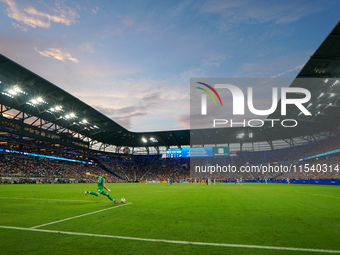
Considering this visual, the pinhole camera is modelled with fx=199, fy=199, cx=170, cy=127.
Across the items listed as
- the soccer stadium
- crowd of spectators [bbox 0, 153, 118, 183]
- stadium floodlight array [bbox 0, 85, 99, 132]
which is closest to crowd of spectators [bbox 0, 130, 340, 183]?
crowd of spectators [bbox 0, 153, 118, 183]

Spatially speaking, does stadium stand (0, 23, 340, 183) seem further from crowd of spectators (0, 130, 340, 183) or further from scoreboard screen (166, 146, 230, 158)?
scoreboard screen (166, 146, 230, 158)

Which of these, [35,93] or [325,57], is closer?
[325,57]

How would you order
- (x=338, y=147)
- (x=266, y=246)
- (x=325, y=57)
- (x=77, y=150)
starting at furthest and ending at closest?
(x=77, y=150)
(x=338, y=147)
(x=325, y=57)
(x=266, y=246)

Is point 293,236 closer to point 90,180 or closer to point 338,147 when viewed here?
point 338,147

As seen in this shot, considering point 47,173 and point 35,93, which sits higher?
point 35,93

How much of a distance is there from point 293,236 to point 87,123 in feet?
200

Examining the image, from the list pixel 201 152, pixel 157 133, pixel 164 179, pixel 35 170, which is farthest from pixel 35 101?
pixel 164 179

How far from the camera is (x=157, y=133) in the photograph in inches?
2953

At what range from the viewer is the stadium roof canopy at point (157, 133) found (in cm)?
2583

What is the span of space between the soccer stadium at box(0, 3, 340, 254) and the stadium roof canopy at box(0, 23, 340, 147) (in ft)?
0.77

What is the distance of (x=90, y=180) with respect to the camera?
59438 millimetres

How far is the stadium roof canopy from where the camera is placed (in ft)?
84.7

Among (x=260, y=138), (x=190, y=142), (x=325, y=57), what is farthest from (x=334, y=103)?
(x=190, y=142)

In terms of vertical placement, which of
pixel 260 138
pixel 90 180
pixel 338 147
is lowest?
pixel 90 180
